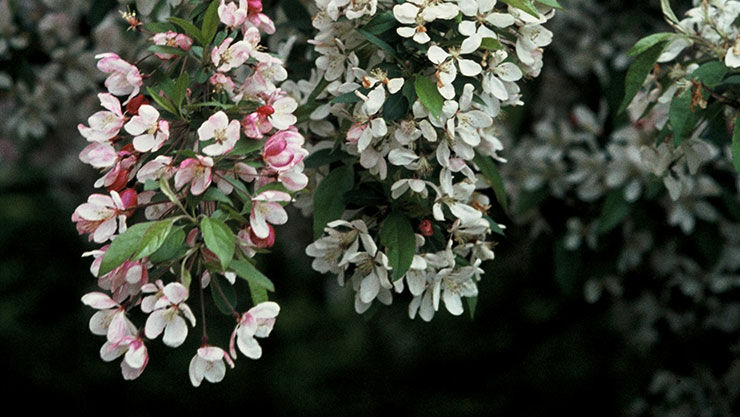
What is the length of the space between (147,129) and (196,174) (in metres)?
0.12

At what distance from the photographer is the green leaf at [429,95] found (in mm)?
1337

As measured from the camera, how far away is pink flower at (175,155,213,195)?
121 cm

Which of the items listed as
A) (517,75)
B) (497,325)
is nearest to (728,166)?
(517,75)

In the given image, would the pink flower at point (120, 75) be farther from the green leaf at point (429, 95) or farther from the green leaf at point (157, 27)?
the green leaf at point (429, 95)

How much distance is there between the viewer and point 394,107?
141cm

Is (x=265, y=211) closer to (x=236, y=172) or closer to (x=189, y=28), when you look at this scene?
(x=236, y=172)

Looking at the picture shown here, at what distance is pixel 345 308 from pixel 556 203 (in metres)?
2.32

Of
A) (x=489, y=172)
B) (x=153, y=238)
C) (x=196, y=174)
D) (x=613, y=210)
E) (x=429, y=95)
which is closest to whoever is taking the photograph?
(x=153, y=238)

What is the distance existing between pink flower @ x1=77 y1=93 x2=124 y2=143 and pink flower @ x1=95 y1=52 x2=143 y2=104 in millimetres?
71

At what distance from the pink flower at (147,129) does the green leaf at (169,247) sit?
0.17m

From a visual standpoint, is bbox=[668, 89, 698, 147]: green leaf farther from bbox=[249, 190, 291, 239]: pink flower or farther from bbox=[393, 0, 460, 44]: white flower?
bbox=[249, 190, 291, 239]: pink flower

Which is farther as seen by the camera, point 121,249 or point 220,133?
point 220,133

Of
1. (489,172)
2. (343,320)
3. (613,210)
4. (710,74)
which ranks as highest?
(710,74)

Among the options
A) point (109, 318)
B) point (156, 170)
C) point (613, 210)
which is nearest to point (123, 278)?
A: point (109, 318)
